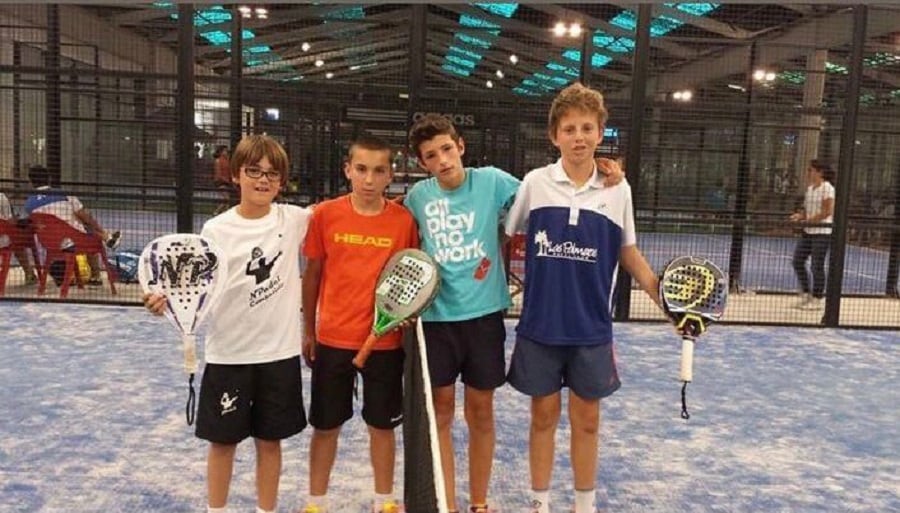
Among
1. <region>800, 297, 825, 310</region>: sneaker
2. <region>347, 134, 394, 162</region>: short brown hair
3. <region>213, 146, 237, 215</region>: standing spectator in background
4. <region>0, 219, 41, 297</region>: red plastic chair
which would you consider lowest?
<region>800, 297, 825, 310</region>: sneaker

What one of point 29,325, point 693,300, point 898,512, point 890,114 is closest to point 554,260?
point 693,300

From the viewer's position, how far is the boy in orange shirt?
283 cm

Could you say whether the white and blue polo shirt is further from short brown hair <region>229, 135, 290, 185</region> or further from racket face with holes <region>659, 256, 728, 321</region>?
short brown hair <region>229, 135, 290, 185</region>

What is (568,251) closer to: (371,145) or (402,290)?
(402,290)

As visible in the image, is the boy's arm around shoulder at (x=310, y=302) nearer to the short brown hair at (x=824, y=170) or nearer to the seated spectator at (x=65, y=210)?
the seated spectator at (x=65, y=210)

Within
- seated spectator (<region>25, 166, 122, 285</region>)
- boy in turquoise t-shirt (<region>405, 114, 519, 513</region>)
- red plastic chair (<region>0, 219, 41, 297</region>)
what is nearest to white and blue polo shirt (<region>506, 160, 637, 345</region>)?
boy in turquoise t-shirt (<region>405, 114, 519, 513</region>)

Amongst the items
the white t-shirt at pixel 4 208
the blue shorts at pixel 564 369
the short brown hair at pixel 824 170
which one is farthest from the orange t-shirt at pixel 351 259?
the short brown hair at pixel 824 170

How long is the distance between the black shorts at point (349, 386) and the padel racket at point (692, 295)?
3.19 ft

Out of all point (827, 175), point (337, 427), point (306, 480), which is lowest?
point (306, 480)

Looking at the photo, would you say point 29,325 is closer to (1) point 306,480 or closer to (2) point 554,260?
(1) point 306,480

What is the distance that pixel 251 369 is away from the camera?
272 cm

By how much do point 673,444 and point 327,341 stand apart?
7.06 ft

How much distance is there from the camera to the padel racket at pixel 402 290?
2532mm

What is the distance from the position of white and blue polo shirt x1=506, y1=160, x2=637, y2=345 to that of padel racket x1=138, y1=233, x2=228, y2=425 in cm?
113
